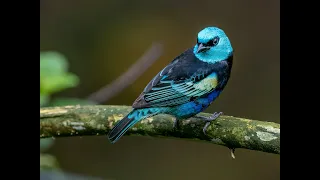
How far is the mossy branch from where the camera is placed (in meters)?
1.47

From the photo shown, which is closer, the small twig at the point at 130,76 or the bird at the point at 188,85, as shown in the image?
the bird at the point at 188,85

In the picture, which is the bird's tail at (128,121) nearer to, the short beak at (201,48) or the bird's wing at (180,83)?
the bird's wing at (180,83)

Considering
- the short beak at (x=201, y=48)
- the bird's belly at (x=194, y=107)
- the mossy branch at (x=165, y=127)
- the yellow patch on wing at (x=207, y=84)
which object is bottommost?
the mossy branch at (x=165, y=127)

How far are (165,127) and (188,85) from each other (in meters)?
0.15

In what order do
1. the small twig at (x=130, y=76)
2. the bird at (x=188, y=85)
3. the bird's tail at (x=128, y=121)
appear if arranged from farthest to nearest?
the small twig at (x=130, y=76), the bird at (x=188, y=85), the bird's tail at (x=128, y=121)

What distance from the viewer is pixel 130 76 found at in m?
1.75

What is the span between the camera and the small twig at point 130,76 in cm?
161

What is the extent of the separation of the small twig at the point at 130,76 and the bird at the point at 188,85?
0.24 feet

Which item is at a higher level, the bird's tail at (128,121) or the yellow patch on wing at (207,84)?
the yellow patch on wing at (207,84)

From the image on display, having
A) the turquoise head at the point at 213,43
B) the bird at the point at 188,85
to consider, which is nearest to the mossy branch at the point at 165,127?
the bird at the point at 188,85

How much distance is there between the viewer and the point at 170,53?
1623 mm

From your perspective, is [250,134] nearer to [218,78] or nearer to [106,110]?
[218,78]
